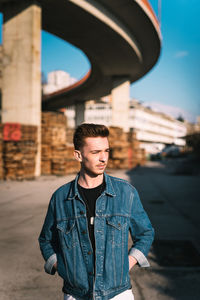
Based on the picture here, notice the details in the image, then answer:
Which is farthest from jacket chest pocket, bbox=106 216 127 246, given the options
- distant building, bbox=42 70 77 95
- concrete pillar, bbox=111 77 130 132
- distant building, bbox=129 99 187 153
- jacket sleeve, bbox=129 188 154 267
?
distant building, bbox=42 70 77 95

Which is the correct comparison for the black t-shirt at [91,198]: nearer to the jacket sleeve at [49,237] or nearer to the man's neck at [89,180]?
the man's neck at [89,180]

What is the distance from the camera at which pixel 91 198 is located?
1.90 m

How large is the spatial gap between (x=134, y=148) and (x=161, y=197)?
14832 millimetres

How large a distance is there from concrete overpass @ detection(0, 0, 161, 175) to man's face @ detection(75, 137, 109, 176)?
12.5 metres

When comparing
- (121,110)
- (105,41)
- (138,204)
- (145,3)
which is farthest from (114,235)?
(121,110)

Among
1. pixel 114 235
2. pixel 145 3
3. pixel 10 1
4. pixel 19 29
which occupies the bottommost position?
pixel 114 235

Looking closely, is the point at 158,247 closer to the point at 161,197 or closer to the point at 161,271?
the point at 161,271

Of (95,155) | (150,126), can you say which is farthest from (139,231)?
(150,126)

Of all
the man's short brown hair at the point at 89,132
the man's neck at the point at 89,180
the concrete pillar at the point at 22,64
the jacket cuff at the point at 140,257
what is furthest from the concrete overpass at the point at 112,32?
the jacket cuff at the point at 140,257

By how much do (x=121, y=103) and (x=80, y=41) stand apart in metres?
8.71

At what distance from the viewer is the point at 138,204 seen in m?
1.93

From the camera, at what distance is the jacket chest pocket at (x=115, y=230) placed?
1811mm

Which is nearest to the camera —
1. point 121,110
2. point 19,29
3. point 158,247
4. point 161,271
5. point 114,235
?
point 114,235

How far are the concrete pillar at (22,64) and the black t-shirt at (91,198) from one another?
41.1ft
